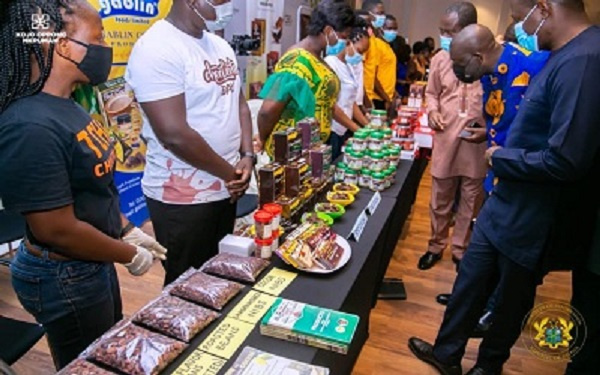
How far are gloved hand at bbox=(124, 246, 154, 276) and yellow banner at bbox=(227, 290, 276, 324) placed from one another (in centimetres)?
34

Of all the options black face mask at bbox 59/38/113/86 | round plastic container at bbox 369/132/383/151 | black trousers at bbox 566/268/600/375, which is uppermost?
black face mask at bbox 59/38/113/86

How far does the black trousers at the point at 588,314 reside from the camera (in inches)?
68.6

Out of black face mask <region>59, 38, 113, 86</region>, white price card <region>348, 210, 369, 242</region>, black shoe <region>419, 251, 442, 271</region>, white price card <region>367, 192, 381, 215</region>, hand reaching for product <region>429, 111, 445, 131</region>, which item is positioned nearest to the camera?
black face mask <region>59, 38, 113, 86</region>

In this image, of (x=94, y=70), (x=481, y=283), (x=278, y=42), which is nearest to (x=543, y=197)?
(x=481, y=283)

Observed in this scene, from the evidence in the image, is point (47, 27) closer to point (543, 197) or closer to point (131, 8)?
point (543, 197)

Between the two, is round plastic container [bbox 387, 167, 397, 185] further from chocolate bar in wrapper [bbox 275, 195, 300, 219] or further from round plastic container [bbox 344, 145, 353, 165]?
chocolate bar in wrapper [bbox 275, 195, 300, 219]

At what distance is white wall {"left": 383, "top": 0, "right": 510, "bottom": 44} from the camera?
10.2m

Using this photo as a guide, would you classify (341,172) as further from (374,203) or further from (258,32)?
(258,32)

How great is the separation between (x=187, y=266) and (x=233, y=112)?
63cm

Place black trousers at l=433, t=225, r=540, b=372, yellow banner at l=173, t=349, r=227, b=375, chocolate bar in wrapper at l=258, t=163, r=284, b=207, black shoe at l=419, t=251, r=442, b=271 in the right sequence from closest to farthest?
1. yellow banner at l=173, t=349, r=227, b=375
2. chocolate bar in wrapper at l=258, t=163, r=284, b=207
3. black trousers at l=433, t=225, r=540, b=372
4. black shoe at l=419, t=251, r=442, b=271

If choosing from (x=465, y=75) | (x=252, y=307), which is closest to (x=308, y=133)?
(x=252, y=307)

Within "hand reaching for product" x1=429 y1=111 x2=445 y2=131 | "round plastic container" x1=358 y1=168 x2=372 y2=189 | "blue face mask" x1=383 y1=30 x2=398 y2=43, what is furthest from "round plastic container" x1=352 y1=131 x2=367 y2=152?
"blue face mask" x1=383 y1=30 x2=398 y2=43

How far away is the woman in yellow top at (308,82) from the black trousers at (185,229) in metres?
0.62

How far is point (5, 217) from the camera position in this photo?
2.27 m
